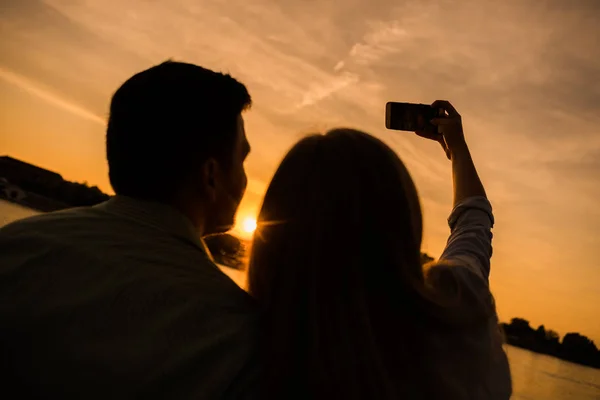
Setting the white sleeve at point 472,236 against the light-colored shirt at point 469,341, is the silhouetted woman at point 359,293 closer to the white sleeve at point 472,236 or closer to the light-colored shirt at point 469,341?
the light-colored shirt at point 469,341

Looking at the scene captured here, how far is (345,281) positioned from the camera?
147cm

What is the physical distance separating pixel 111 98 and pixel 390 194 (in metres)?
1.16

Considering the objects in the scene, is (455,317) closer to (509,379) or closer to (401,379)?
(401,379)

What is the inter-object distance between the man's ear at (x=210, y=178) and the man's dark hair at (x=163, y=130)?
0.03 meters

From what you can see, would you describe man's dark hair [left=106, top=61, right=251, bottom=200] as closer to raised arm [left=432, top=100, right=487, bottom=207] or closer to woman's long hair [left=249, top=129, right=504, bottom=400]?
woman's long hair [left=249, top=129, right=504, bottom=400]

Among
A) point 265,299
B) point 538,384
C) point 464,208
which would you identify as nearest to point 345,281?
point 265,299

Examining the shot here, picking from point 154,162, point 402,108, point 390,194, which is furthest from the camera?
point 402,108

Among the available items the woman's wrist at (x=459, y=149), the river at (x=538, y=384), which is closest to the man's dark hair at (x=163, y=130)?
the woman's wrist at (x=459, y=149)

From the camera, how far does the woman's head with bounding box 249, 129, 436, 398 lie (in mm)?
1396

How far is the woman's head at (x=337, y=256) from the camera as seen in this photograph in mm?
1396

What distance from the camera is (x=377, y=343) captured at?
1463mm

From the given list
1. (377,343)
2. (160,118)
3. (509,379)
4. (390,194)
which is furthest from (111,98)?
(509,379)

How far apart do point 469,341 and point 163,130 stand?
1269 millimetres

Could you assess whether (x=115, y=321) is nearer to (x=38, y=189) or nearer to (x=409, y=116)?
(x=409, y=116)
